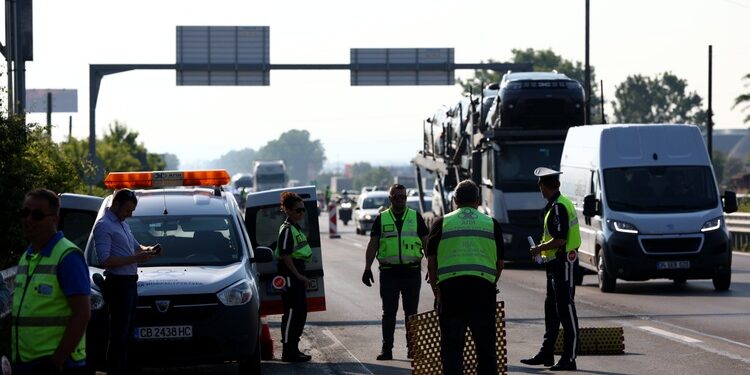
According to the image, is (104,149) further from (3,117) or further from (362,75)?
(3,117)

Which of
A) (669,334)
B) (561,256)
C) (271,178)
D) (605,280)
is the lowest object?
(271,178)

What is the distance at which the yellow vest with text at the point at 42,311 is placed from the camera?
7.24 meters

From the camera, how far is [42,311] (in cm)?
726

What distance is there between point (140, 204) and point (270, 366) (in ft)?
6.45

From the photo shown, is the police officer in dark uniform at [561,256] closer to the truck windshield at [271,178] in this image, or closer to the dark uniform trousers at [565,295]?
the dark uniform trousers at [565,295]

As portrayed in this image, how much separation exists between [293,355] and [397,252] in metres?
1.49

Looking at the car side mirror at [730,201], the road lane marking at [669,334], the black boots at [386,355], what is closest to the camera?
the black boots at [386,355]

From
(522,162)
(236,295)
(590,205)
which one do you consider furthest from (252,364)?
(522,162)

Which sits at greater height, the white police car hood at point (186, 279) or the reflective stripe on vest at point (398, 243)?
the reflective stripe on vest at point (398, 243)

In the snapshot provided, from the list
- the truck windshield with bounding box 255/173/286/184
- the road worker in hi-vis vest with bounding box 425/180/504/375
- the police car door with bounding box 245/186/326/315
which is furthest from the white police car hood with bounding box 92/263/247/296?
the truck windshield with bounding box 255/173/286/184

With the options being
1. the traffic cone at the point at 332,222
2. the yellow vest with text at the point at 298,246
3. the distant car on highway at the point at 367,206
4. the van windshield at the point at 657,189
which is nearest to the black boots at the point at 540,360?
the yellow vest with text at the point at 298,246

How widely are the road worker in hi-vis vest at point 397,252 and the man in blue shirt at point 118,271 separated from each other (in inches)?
110

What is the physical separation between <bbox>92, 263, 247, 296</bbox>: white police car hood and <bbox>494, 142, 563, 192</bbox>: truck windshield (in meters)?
18.2

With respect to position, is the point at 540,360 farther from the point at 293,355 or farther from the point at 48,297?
the point at 48,297
